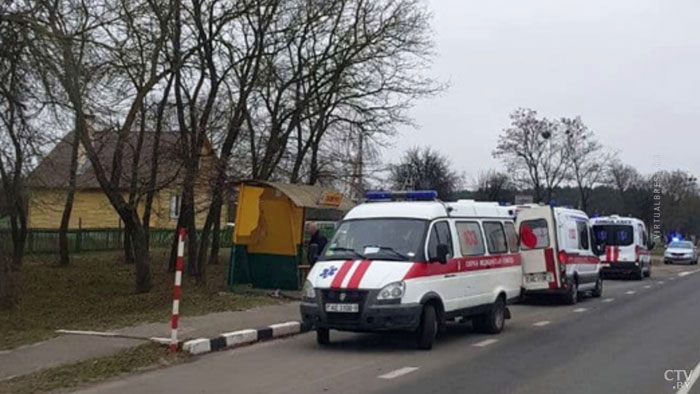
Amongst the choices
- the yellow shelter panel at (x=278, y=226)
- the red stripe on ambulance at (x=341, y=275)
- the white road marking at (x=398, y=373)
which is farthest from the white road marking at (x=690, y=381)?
the yellow shelter panel at (x=278, y=226)

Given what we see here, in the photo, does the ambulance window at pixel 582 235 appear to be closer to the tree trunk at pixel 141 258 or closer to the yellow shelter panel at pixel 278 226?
the yellow shelter panel at pixel 278 226

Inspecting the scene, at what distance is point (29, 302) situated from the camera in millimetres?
21359

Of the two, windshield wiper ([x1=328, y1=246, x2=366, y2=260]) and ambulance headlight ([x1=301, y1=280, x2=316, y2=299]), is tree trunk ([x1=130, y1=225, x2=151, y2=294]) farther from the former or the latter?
ambulance headlight ([x1=301, y1=280, x2=316, y2=299])

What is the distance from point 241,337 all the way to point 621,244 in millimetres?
23057

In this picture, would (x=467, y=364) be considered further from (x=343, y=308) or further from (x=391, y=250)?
(x=391, y=250)

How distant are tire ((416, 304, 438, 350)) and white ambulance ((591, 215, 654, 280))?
70.6ft

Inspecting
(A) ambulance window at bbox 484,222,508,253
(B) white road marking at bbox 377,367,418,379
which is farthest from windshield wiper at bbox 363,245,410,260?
(A) ambulance window at bbox 484,222,508,253

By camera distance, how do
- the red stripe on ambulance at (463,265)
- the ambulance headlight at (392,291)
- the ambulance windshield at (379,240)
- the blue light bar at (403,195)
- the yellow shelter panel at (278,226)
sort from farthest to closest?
the yellow shelter panel at (278,226)
the blue light bar at (403,195)
the ambulance windshield at (379,240)
the red stripe on ambulance at (463,265)
the ambulance headlight at (392,291)

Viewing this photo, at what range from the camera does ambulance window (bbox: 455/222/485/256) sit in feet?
46.1

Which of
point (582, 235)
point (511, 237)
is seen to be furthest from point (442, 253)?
point (582, 235)

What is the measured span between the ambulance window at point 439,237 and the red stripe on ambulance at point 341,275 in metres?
1.25

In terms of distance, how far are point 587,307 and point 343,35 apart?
475 inches

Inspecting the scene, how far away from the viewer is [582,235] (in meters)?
22.4
